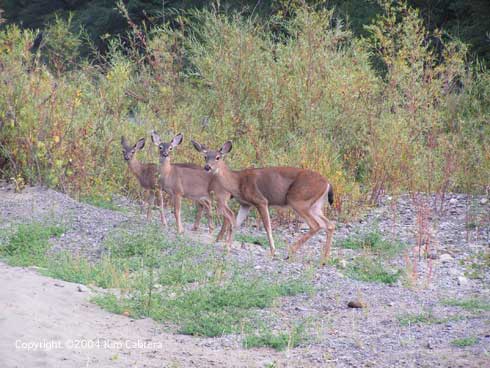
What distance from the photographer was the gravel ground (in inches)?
270

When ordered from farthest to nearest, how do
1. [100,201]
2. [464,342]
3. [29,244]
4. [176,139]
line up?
[100,201], [176,139], [29,244], [464,342]

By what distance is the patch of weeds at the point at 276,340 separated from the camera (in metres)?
6.99

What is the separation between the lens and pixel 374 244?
429 inches

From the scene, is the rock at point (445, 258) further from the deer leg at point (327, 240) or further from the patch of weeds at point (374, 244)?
the deer leg at point (327, 240)

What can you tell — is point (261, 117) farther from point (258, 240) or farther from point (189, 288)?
point (189, 288)

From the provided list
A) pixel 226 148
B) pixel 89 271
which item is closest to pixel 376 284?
pixel 89 271

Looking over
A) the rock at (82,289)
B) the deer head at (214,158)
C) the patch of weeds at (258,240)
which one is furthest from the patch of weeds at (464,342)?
the deer head at (214,158)

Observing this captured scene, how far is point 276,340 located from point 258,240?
13.4ft

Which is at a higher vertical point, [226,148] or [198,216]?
[226,148]

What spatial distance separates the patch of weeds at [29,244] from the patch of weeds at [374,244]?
134 inches

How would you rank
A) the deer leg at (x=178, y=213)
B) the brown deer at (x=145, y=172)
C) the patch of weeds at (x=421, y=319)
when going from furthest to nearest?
the brown deer at (x=145, y=172)
the deer leg at (x=178, y=213)
the patch of weeds at (x=421, y=319)

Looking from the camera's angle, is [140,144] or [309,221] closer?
[309,221]

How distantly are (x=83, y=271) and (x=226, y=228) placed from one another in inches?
102

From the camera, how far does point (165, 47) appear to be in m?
15.4
